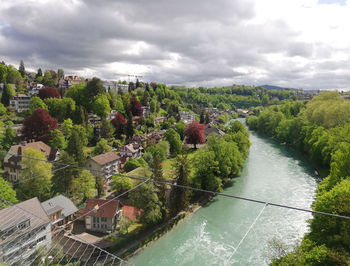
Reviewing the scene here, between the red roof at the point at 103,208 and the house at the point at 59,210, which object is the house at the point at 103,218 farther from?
the house at the point at 59,210

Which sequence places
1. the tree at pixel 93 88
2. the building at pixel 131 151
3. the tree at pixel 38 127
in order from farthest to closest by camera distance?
the tree at pixel 93 88 → the building at pixel 131 151 → the tree at pixel 38 127

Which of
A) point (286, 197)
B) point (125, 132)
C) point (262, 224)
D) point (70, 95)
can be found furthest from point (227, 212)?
point (70, 95)

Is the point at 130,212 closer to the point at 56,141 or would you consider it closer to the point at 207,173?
the point at 207,173

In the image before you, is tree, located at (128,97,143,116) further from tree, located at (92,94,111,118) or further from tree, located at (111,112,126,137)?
tree, located at (111,112,126,137)

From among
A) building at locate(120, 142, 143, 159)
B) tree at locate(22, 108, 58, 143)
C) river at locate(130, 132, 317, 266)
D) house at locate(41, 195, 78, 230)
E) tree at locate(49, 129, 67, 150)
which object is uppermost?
tree at locate(22, 108, 58, 143)

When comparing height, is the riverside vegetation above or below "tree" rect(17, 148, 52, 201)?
above

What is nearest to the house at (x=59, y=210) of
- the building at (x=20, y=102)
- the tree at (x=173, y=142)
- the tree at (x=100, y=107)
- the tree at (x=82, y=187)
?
the tree at (x=82, y=187)

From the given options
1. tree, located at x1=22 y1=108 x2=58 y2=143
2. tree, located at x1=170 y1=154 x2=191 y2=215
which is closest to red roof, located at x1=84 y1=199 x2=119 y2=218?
tree, located at x1=170 y1=154 x2=191 y2=215
